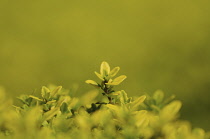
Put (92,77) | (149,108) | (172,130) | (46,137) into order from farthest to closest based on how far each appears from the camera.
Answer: (92,77) < (149,108) < (172,130) < (46,137)

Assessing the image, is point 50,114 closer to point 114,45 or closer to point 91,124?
point 91,124

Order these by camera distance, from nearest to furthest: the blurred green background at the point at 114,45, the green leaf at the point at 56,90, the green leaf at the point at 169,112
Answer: the green leaf at the point at 169,112 → the green leaf at the point at 56,90 → the blurred green background at the point at 114,45

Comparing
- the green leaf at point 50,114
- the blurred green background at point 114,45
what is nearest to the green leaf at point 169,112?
the green leaf at point 50,114

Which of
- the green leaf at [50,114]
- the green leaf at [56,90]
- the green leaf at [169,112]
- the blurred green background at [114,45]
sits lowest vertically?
the green leaf at [169,112]

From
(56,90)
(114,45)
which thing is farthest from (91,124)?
(114,45)

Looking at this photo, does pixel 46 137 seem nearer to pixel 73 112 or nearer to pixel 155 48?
pixel 73 112

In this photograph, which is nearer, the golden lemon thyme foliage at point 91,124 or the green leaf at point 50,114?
the golden lemon thyme foliage at point 91,124

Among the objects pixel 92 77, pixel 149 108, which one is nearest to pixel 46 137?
pixel 149 108

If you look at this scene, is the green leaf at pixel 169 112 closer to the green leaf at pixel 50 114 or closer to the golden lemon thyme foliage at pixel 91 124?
the golden lemon thyme foliage at pixel 91 124
